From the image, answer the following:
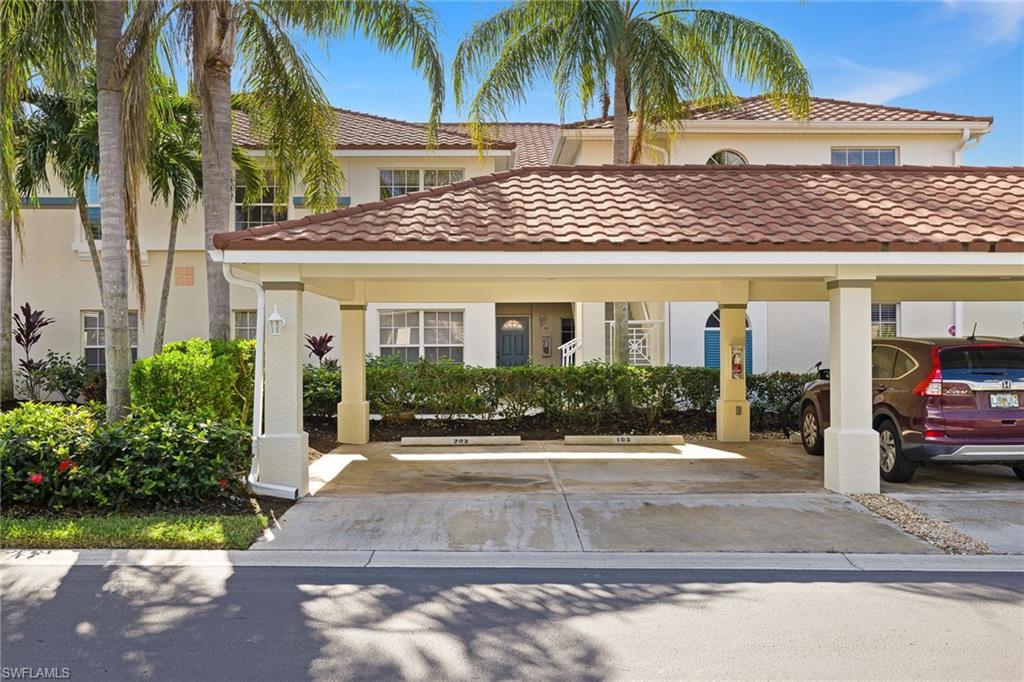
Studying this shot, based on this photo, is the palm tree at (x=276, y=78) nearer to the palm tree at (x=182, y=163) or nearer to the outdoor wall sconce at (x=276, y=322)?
the palm tree at (x=182, y=163)

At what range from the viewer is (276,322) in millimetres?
7996

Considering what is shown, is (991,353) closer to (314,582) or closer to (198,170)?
(314,582)

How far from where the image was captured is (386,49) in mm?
11266

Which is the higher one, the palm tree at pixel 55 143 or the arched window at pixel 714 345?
the palm tree at pixel 55 143

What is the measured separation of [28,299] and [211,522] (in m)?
13.8

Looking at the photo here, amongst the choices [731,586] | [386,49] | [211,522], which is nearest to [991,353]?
[731,586]

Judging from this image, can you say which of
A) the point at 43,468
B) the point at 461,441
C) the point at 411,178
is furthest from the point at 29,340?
the point at 43,468

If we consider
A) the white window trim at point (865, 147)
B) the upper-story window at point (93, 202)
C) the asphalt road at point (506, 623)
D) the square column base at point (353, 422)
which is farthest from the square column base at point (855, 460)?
the upper-story window at point (93, 202)

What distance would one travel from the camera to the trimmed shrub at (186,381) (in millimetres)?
8641

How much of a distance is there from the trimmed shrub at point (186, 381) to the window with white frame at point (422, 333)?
7921 mm

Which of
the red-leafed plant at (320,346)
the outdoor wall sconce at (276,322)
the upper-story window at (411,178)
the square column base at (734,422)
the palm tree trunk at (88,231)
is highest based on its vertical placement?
the upper-story window at (411,178)

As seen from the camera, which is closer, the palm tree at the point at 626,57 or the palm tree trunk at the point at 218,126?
the palm tree trunk at the point at 218,126

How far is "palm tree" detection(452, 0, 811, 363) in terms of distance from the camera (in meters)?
12.6

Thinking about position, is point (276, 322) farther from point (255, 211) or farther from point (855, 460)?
point (255, 211)
